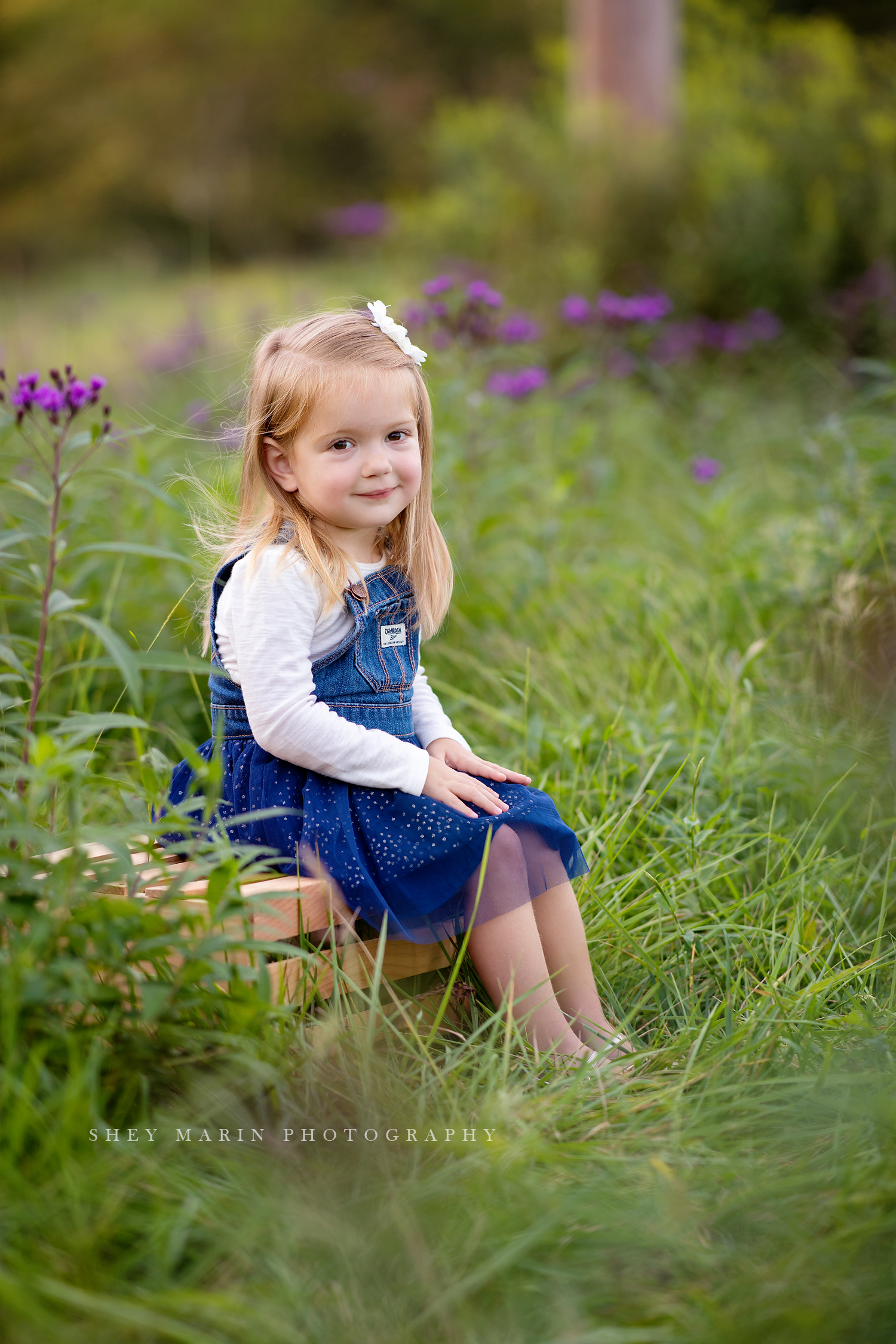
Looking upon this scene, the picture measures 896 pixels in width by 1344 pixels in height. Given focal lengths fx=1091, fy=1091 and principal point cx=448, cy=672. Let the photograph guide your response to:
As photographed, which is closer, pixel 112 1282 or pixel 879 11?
pixel 112 1282

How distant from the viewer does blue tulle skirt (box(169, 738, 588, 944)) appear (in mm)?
1789

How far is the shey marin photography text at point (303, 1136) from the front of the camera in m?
1.38

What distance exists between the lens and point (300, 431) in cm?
192

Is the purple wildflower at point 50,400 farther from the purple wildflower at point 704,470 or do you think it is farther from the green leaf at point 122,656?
the purple wildflower at point 704,470

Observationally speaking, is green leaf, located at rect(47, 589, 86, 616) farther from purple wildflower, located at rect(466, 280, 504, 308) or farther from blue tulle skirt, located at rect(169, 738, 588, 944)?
purple wildflower, located at rect(466, 280, 504, 308)

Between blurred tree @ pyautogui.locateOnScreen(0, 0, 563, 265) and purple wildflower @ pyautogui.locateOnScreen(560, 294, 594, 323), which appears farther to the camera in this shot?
blurred tree @ pyautogui.locateOnScreen(0, 0, 563, 265)

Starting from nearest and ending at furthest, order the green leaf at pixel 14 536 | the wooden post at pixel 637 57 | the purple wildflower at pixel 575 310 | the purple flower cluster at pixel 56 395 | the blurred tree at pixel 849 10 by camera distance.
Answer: the green leaf at pixel 14 536 < the purple flower cluster at pixel 56 395 < the purple wildflower at pixel 575 310 < the wooden post at pixel 637 57 < the blurred tree at pixel 849 10

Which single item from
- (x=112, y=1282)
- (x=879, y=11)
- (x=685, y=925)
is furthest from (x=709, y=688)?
(x=879, y=11)

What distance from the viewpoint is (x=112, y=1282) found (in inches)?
47.7

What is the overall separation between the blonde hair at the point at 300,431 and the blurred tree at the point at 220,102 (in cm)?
1819

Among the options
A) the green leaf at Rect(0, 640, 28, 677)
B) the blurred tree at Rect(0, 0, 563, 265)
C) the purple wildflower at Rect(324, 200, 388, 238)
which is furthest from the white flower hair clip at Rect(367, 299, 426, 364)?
the blurred tree at Rect(0, 0, 563, 265)

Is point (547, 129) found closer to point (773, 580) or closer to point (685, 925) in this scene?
point (773, 580)

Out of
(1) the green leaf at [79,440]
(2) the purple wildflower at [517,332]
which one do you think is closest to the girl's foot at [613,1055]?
(1) the green leaf at [79,440]

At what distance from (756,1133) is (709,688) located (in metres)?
1.38
